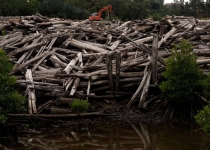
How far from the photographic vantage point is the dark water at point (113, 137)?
7961 mm

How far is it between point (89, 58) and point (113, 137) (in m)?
4.17

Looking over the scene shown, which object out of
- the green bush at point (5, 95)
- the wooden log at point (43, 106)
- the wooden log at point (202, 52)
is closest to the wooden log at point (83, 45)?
the wooden log at point (202, 52)

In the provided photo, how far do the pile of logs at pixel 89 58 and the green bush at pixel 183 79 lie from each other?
0.97 metres

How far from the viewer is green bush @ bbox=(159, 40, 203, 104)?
9453 millimetres

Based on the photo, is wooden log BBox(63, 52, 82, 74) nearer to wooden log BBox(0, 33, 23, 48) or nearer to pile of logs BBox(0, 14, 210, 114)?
pile of logs BBox(0, 14, 210, 114)

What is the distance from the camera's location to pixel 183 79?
376 inches

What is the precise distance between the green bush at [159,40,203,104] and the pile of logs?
3.19 ft

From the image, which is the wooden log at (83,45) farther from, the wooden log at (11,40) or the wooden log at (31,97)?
the wooden log at (31,97)

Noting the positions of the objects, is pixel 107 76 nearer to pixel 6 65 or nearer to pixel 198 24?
pixel 6 65

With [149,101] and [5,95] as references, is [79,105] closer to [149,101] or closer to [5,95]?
[5,95]

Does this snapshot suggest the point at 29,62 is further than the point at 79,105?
Yes

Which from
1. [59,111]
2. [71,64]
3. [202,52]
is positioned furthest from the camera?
[202,52]

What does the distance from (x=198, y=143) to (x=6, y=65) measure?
4.75m

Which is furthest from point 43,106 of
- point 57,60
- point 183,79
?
point 183,79
